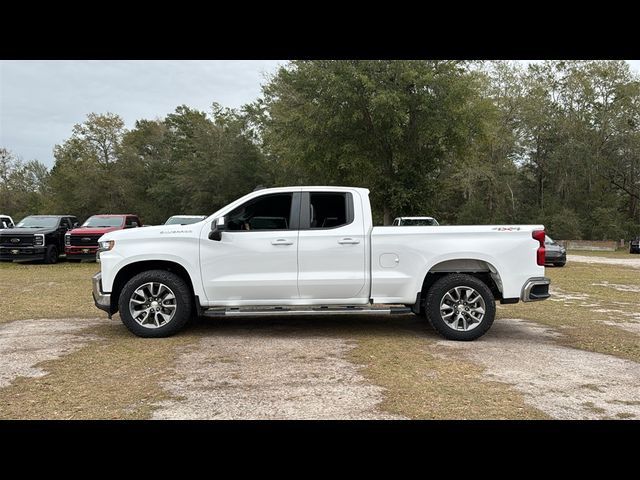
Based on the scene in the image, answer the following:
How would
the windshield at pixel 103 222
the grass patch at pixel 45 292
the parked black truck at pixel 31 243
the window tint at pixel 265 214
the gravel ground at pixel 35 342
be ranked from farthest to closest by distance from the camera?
1. the windshield at pixel 103 222
2. the parked black truck at pixel 31 243
3. the grass patch at pixel 45 292
4. the window tint at pixel 265 214
5. the gravel ground at pixel 35 342

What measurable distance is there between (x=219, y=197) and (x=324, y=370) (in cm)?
4301

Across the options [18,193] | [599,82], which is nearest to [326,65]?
[599,82]

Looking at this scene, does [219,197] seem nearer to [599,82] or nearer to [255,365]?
[599,82]

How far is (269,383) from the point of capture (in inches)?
189

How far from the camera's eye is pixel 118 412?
4.08m

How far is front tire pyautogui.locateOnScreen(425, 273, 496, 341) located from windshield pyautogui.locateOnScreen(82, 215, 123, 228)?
15912mm

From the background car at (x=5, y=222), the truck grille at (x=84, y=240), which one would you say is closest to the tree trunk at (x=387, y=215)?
the truck grille at (x=84, y=240)

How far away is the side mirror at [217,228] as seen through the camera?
6625mm

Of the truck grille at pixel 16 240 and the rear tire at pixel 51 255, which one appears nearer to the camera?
the truck grille at pixel 16 240

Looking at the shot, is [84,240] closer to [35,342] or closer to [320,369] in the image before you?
[35,342]

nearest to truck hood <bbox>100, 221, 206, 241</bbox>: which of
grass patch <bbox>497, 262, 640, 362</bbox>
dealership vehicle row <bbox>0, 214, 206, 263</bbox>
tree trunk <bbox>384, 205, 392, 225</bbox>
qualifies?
grass patch <bbox>497, 262, 640, 362</bbox>

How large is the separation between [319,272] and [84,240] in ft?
46.8

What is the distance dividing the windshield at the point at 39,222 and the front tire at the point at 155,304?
15.1m

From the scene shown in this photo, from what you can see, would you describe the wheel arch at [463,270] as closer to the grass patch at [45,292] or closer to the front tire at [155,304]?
the front tire at [155,304]
